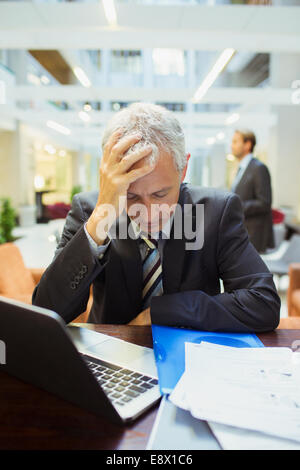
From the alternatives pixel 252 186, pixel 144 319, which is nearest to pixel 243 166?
pixel 252 186

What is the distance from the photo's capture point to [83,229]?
111 cm

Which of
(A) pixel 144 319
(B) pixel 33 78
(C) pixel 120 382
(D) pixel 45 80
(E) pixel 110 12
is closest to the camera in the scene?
(C) pixel 120 382

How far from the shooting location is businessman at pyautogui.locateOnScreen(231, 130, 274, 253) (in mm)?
4059

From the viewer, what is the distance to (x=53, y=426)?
0.61 metres

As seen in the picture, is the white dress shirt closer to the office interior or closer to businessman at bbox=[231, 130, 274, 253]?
businessman at bbox=[231, 130, 274, 253]

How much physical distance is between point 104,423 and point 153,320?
Result: 0.49 meters

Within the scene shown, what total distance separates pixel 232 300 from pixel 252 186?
321 centimetres

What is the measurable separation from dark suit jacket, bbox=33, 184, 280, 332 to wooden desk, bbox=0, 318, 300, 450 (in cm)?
41

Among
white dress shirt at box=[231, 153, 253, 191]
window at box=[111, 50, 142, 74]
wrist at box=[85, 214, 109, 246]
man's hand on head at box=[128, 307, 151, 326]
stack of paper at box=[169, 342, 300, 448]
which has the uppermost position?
window at box=[111, 50, 142, 74]

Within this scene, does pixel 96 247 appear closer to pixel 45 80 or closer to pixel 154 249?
pixel 154 249

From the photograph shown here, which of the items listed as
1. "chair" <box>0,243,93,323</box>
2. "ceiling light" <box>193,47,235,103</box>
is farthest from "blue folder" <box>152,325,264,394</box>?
"ceiling light" <box>193,47,235,103</box>

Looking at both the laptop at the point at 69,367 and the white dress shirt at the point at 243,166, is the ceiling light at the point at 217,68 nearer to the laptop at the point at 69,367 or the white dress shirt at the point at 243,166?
the white dress shirt at the point at 243,166

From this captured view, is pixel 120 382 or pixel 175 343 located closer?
pixel 120 382
